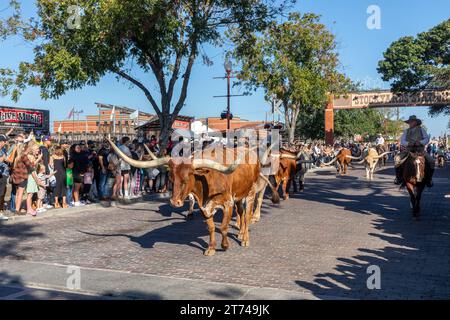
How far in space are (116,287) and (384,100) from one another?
134 feet

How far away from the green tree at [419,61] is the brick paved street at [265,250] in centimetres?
2409

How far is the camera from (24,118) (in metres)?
29.0

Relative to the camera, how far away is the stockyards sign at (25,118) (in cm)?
2781

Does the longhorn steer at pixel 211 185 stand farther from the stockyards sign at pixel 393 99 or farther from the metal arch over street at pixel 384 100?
the stockyards sign at pixel 393 99

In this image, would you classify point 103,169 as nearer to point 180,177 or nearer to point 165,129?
point 165,129

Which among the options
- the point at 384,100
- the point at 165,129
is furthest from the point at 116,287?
the point at 384,100

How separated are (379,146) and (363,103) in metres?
8.40

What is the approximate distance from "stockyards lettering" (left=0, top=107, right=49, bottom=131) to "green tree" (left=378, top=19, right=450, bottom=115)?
82.1ft

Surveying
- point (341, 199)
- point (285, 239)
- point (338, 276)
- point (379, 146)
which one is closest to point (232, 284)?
point (338, 276)

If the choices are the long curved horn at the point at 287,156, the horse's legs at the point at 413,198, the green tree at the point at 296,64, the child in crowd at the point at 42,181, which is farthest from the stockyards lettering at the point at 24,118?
the horse's legs at the point at 413,198

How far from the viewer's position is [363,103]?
4447cm

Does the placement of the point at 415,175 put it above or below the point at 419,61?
below

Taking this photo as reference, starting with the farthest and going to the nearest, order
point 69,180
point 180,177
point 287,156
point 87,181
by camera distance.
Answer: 1. point 287,156
2. point 87,181
3. point 69,180
4. point 180,177
